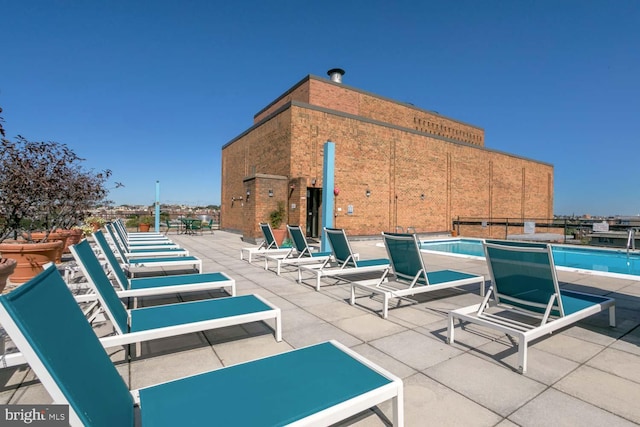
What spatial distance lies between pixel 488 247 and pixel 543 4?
962 centimetres

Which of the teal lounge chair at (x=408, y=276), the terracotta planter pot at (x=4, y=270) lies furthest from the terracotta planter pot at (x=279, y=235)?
the terracotta planter pot at (x=4, y=270)

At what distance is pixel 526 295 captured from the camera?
10.4ft

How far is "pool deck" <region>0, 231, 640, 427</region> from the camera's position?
6.91ft

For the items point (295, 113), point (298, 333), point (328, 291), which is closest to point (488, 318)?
point (298, 333)

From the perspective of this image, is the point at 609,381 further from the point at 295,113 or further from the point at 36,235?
the point at 295,113

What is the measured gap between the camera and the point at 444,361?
282 cm

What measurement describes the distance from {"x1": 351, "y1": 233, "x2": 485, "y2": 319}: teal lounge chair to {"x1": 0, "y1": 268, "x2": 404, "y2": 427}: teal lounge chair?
7.11 ft

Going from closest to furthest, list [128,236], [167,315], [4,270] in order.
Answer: [167,315], [4,270], [128,236]

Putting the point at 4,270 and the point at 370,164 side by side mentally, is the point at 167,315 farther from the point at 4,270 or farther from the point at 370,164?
the point at 370,164

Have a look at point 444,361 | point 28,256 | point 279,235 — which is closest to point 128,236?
point 28,256

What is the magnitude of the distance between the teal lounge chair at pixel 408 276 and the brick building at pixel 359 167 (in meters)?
9.40

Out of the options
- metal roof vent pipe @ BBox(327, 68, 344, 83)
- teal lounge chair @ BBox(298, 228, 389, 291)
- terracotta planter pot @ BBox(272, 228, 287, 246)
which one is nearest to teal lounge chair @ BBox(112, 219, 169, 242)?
terracotta planter pot @ BBox(272, 228, 287, 246)
